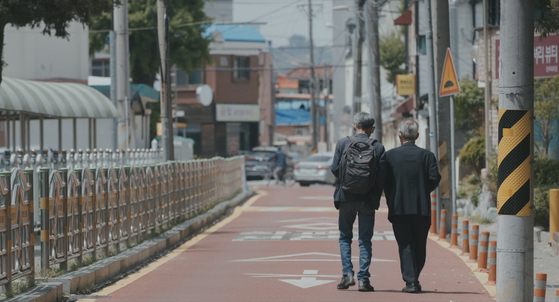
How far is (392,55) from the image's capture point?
44.7 metres

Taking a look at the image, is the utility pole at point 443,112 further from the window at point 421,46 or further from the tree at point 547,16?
the window at point 421,46

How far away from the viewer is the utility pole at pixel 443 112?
15.4m

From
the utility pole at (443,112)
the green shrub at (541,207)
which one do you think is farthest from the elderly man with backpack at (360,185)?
the utility pole at (443,112)

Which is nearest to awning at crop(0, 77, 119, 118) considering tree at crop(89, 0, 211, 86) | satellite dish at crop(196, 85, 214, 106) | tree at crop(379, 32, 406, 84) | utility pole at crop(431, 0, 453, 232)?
utility pole at crop(431, 0, 453, 232)

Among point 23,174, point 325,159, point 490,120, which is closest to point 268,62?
point 325,159

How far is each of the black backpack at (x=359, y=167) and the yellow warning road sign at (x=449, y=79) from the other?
18.6 feet

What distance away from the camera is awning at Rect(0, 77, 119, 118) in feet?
60.0

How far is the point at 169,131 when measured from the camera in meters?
18.9

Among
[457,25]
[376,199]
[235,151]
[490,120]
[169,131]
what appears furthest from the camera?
[235,151]

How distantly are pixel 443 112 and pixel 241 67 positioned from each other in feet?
140

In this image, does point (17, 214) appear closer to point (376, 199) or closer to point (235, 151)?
point (376, 199)

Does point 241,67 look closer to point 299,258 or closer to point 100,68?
point 100,68

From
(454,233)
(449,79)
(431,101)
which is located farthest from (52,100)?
(454,233)

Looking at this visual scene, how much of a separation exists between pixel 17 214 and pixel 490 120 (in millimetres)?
15388
